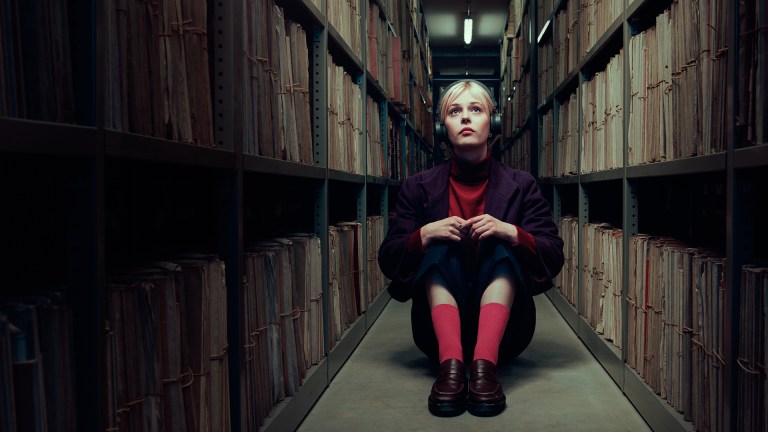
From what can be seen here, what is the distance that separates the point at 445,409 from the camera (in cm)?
177

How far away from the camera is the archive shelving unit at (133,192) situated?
75 cm

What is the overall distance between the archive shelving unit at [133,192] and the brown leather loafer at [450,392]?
1.17ft

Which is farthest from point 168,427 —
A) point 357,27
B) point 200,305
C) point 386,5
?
point 386,5

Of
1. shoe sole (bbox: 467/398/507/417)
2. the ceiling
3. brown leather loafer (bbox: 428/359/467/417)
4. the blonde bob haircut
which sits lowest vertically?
shoe sole (bbox: 467/398/507/417)

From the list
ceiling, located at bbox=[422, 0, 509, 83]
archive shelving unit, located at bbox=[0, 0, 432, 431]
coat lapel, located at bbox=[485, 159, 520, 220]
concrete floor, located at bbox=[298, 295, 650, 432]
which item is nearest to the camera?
archive shelving unit, located at bbox=[0, 0, 432, 431]

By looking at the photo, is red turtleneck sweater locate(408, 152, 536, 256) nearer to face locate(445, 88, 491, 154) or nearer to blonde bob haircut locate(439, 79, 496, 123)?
face locate(445, 88, 491, 154)

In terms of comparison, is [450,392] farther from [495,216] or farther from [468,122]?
[468,122]

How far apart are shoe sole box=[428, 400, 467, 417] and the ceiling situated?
6101 mm

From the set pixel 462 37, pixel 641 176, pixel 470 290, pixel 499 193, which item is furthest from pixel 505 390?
pixel 462 37

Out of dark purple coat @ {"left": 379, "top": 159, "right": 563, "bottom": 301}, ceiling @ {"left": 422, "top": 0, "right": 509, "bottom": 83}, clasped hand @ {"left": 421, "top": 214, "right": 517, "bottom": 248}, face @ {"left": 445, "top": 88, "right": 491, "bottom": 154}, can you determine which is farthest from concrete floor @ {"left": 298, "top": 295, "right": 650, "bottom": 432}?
ceiling @ {"left": 422, "top": 0, "right": 509, "bottom": 83}

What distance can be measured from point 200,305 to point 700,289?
1.04 m

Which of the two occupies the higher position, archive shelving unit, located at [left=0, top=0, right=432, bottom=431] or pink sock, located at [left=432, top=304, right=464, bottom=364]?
archive shelving unit, located at [left=0, top=0, right=432, bottom=431]

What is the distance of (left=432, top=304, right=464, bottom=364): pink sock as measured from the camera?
6.29ft

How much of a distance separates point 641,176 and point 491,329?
2.04 ft
